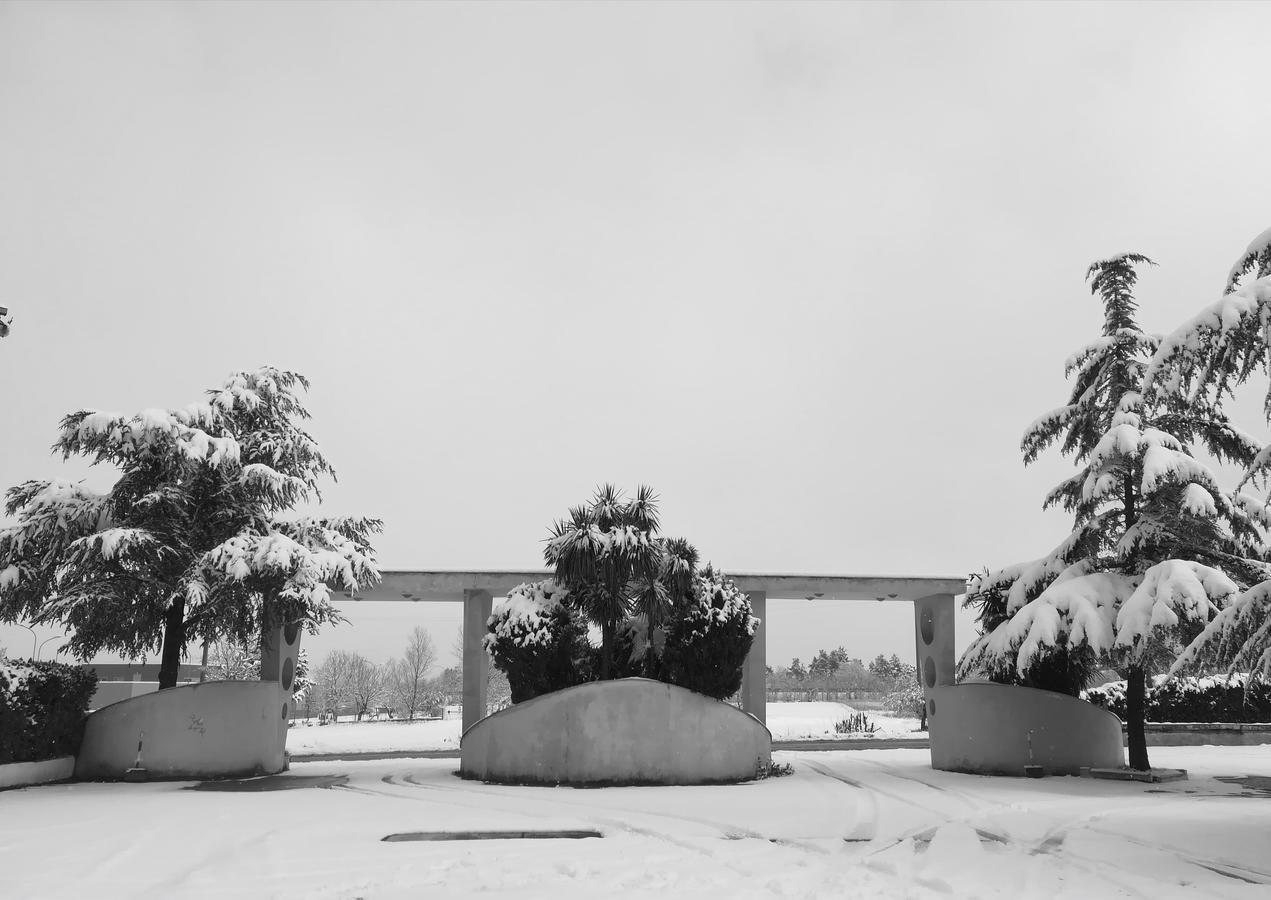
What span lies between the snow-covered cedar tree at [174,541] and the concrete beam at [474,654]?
186 inches

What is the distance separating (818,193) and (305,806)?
13.8 m

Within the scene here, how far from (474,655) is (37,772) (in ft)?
30.9

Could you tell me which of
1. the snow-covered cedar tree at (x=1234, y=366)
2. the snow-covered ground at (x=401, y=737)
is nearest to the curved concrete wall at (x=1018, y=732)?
the snow-covered cedar tree at (x=1234, y=366)

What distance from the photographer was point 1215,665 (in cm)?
955

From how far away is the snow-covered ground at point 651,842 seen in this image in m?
6.66

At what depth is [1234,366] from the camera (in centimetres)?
838

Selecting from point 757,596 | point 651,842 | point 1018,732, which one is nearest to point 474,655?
point 757,596

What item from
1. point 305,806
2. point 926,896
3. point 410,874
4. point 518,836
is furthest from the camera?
point 305,806

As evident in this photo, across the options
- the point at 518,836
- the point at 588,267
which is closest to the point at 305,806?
the point at 518,836

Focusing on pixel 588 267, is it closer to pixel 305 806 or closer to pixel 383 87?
pixel 383 87

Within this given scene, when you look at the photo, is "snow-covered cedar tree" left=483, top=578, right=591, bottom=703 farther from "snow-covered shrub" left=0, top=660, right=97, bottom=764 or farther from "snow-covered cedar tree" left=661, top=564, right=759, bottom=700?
"snow-covered shrub" left=0, top=660, right=97, bottom=764

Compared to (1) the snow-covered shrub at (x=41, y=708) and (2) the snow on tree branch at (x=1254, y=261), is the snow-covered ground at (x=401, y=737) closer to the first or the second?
(1) the snow-covered shrub at (x=41, y=708)

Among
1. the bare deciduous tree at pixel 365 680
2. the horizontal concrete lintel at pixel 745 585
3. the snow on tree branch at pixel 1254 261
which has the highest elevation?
the snow on tree branch at pixel 1254 261

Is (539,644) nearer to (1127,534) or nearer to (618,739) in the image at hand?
(618,739)
